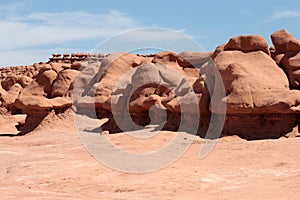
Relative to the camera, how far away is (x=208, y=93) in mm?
15008

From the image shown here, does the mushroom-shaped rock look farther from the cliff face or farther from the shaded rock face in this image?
the shaded rock face

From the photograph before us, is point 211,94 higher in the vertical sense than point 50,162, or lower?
higher

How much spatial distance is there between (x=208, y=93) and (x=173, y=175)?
6.10 meters

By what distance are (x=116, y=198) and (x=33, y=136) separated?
11.1 m

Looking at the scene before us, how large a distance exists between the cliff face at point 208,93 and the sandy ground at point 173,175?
118cm

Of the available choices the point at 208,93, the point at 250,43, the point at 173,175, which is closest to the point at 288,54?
the point at 250,43

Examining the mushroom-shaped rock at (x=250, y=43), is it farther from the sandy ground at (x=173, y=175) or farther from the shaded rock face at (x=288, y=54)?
the sandy ground at (x=173, y=175)

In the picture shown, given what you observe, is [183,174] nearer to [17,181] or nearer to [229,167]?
[229,167]

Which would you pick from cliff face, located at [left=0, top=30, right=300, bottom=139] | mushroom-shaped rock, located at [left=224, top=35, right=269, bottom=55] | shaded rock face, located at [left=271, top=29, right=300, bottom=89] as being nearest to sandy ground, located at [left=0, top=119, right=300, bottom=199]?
cliff face, located at [left=0, top=30, right=300, bottom=139]

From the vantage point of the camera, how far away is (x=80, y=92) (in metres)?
22.1

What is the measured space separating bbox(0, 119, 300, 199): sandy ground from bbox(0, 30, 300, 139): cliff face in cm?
118

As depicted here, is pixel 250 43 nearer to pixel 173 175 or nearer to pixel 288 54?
pixel 288 54

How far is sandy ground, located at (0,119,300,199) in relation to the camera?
304 inches

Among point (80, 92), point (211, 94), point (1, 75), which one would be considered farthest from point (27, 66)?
point (211, 94)
